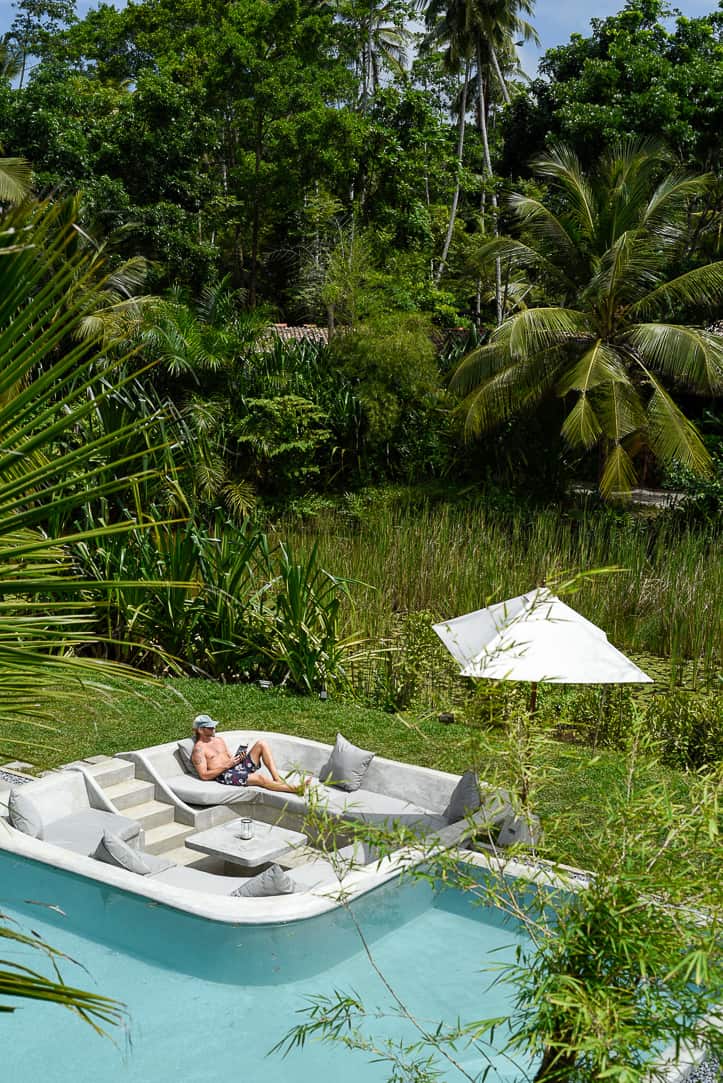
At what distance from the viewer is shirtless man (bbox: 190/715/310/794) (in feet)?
25.0

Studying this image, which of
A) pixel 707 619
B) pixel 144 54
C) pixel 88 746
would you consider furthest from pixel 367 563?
pixel 144 54

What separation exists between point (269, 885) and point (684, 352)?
494 inches

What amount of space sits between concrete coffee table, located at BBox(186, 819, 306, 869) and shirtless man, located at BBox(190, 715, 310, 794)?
2.03ft

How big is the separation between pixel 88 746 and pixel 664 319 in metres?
14.2

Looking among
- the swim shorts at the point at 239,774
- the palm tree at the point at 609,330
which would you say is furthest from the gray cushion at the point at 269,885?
the palm tree at the point at 609,330

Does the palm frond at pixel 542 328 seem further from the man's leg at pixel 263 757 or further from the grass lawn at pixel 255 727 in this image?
the man's leg at pixel 263 757

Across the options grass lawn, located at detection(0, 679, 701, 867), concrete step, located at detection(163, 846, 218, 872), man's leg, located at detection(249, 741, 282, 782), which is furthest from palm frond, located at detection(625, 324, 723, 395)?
concrete step, located at detection(163, 846, 218, 872)

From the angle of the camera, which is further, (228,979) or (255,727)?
(255,727)

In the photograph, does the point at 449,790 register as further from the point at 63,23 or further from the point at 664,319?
the point at 63,23

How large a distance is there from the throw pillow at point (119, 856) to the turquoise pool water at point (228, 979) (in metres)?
0.22

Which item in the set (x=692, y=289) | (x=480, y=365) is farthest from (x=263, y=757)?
(x=692, y=289)

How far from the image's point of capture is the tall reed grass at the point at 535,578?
1080cm

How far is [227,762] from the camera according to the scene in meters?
7.74

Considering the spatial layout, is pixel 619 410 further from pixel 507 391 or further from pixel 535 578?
pixel 535 578
